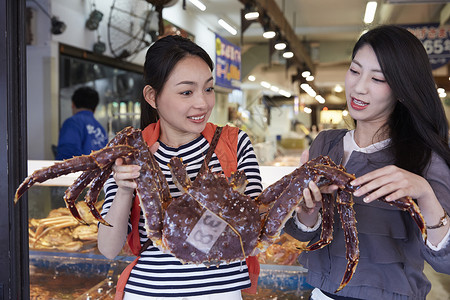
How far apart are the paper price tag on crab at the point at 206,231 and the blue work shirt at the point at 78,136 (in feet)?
9.52

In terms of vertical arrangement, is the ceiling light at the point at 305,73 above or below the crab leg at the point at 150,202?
above

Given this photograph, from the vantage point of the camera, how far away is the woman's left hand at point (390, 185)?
1225 millimetres

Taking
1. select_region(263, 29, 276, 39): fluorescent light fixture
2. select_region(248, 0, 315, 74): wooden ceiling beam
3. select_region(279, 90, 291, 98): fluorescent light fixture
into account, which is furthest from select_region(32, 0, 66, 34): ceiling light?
select_region(279, 90, 291, 98): fluorescent light fixture

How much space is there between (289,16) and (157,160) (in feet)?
17.2

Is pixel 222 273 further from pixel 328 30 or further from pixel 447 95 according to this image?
pixel 328 30

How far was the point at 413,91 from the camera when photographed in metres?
1.40

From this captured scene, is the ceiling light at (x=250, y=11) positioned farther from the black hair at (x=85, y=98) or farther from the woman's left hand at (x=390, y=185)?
the woman's left hand at (x=390, y=185)

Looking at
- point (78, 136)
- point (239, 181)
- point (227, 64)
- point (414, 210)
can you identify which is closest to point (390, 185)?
point (414, 210)

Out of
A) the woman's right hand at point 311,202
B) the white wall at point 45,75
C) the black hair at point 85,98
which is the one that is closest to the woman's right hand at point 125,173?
the woman's right hand at point 311,202

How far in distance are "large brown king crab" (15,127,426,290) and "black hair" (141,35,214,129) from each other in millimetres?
237

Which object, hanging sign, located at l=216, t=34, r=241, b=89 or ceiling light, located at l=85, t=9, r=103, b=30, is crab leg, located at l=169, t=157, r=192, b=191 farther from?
ceiling light, located at l=85, t=9, r=103, b=30

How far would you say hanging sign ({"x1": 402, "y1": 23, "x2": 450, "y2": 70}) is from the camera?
506cm

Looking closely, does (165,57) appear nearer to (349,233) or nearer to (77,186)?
(77,186)

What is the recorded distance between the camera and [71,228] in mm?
3184
